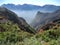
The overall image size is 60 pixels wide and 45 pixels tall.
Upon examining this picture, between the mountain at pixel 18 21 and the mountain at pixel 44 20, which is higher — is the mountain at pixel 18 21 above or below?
above

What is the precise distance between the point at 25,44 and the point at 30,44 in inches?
17.1

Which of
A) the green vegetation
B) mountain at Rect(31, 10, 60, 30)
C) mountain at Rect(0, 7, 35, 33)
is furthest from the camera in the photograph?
mountain at Rect(31, 10, 60, 30)

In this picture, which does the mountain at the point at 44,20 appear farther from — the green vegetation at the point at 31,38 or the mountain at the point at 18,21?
the green vegetation at the point at 31,38

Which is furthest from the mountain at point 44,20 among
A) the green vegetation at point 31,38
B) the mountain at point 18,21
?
the green vegetation at point 31,38

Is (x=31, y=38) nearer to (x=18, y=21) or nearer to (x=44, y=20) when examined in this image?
(x=18, y=21)

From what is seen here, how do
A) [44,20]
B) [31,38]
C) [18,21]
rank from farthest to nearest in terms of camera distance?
1. [44,20]
2. [18,21]
3. [31,38]

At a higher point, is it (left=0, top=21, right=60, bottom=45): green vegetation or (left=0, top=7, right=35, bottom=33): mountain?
(left=0, top=21, right=60, bottom=45): green vegetation

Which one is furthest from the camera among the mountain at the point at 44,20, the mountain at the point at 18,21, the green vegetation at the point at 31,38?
the mountain at the point at 44,20

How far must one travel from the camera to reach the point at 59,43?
15.4 metres

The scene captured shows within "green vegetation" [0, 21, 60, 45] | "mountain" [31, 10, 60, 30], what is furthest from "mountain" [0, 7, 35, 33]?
"green vegetation" [0, 21, 60, 45]

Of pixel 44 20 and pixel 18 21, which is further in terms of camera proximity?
pixel 44 20

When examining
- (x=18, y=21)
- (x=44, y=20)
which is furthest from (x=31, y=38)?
→ (x=44, y=20)

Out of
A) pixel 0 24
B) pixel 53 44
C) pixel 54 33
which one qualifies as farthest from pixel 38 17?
pixel 53 44

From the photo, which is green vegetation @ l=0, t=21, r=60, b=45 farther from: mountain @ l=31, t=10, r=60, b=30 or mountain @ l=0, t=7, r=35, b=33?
mountain @ l=31, t=10, r=60, b=30
